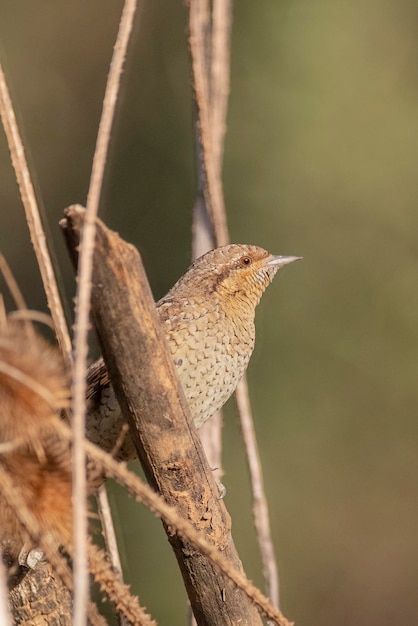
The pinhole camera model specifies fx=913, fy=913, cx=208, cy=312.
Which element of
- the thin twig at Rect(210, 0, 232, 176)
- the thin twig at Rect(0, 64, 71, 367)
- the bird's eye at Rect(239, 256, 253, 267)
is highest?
the thin twig at Rect(210, 0, 232, 176)

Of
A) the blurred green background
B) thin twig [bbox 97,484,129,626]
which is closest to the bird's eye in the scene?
thin twig [bbox 97,484,129,626]

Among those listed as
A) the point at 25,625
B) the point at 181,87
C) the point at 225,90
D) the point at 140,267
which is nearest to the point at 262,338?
the point at 181,87

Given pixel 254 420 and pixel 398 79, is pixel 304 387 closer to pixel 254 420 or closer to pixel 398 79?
pixel 254 420

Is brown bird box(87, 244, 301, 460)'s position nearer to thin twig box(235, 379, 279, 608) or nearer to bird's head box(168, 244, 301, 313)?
bird's head box(168, 244, 301, 313)

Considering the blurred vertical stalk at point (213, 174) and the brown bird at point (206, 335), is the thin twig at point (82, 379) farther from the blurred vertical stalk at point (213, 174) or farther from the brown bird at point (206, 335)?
Result: the brown bird at point (206, 335)

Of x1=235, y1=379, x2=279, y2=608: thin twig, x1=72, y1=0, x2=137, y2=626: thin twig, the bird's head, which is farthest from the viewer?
the bird's head

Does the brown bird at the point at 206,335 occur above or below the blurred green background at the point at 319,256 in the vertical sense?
below

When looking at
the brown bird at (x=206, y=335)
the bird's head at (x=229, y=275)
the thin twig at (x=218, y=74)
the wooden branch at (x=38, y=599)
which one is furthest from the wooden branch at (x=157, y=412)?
the bird's head at (x=229, y=275)

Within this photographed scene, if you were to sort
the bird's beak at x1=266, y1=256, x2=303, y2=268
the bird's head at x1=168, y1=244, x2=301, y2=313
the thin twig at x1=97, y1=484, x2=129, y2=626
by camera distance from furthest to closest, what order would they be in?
the bird's beak at x1=266, y1=256, x2=303, y2=268 → the bird's head at x1=168, y1=244, x2=301, y2=313 → the thin twig at x1=97, y1=484, x2=129, y2=626
